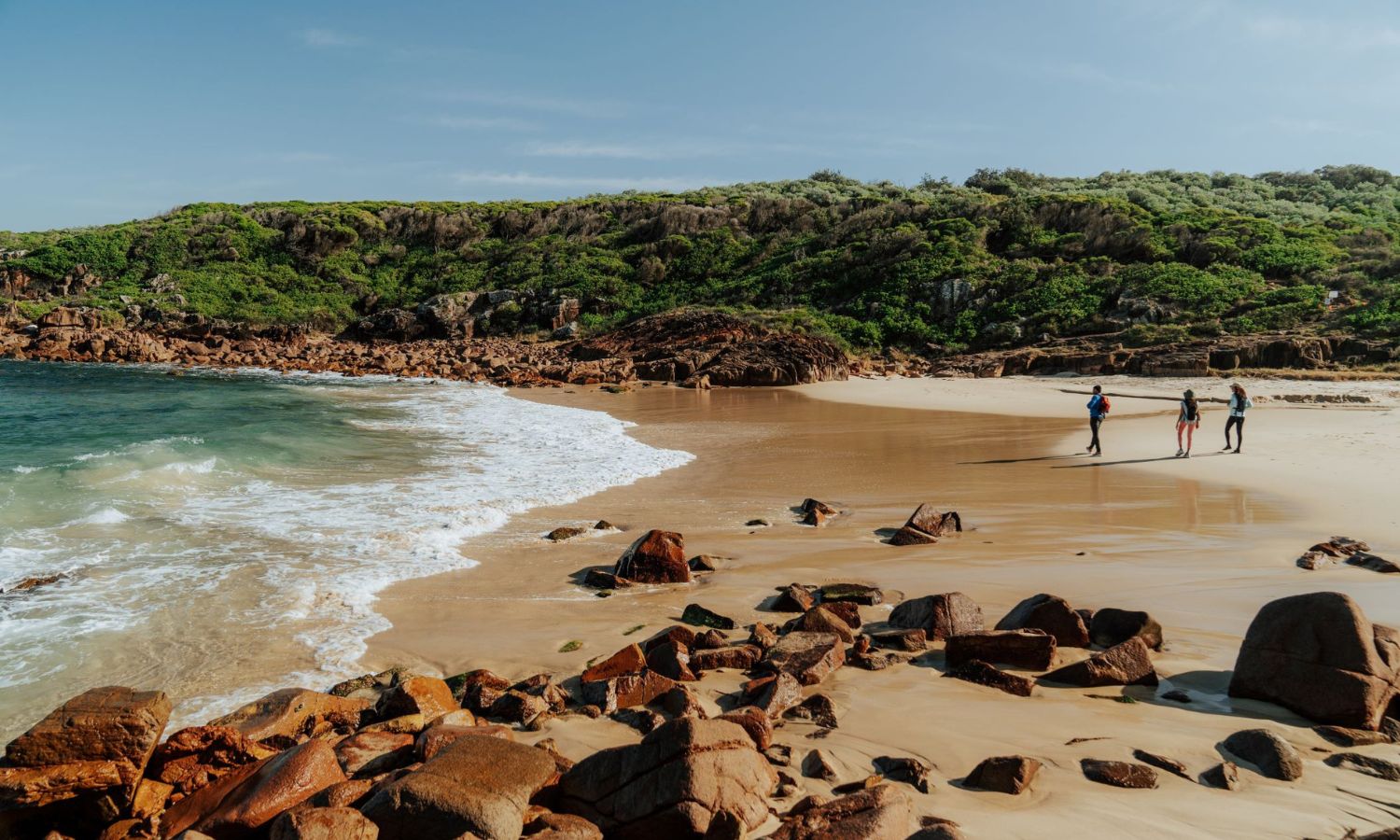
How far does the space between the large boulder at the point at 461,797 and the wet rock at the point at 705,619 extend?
252 cm

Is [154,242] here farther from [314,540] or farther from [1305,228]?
[1305,228]

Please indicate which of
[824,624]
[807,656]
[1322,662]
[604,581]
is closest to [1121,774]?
[1322,662]

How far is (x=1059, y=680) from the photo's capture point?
4.52 meters

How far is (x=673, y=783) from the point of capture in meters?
3.10

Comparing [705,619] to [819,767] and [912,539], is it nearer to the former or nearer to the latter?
[819,767]

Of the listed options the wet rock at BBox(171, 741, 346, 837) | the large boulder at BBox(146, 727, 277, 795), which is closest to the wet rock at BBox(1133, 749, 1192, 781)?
the wet rock at BBox(171, 741, 346, 837)

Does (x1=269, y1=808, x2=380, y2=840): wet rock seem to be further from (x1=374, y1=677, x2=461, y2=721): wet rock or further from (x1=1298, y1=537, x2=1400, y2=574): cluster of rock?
(x1=1298, y1=537, x2=1400, y2=574): cluster of rock

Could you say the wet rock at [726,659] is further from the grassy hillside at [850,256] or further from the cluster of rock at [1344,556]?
the grassy hillside at [850,256]

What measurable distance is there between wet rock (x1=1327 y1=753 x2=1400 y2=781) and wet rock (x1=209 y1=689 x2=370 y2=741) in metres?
4.77

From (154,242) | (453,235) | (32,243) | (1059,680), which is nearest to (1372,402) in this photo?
(1059,680)

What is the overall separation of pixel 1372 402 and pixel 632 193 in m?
57.3

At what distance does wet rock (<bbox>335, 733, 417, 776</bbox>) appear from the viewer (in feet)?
12.3

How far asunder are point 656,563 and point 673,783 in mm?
3842

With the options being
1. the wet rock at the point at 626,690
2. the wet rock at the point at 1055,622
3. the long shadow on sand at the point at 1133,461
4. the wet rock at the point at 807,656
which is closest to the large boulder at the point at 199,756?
the wet rock at the point at 626,690
